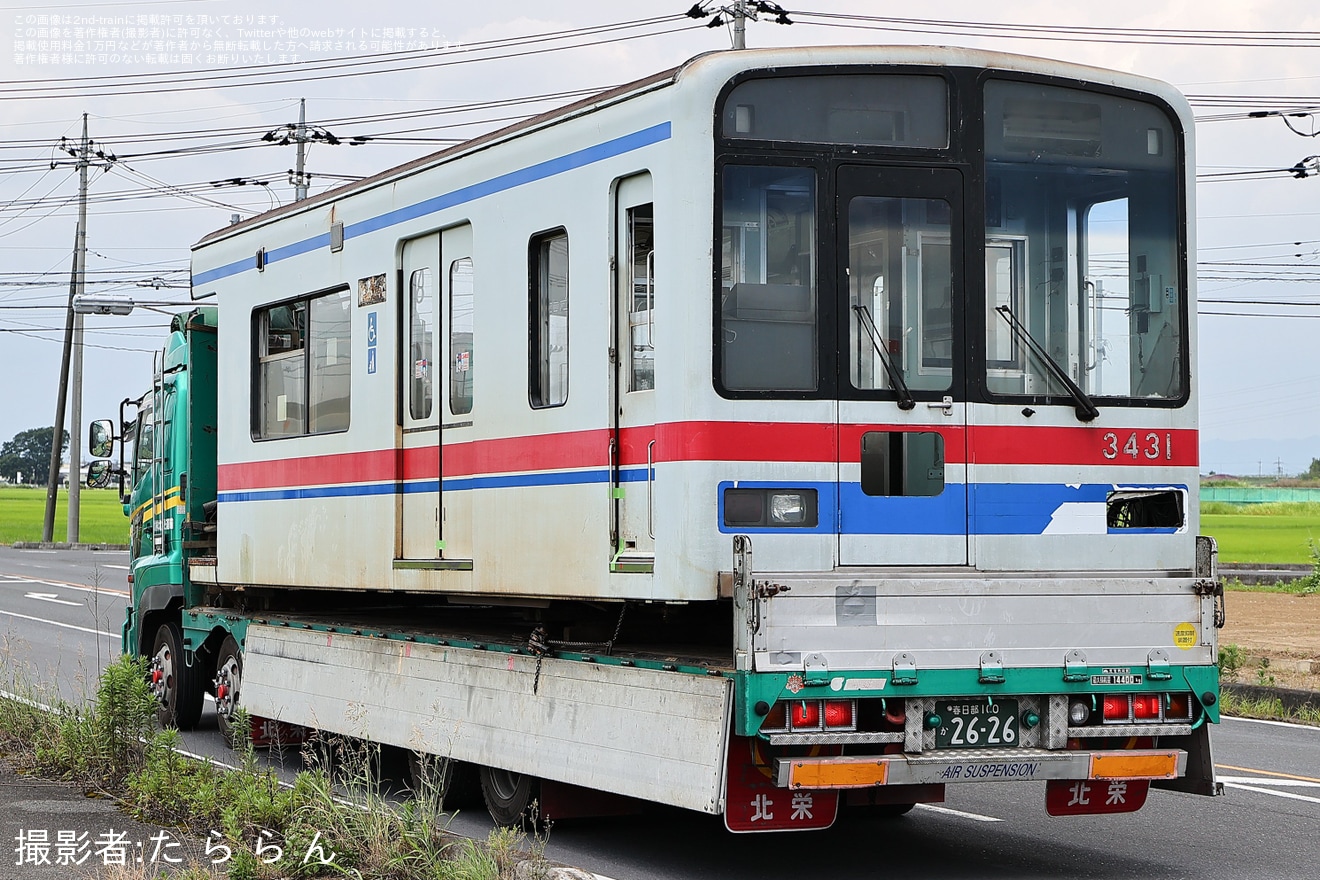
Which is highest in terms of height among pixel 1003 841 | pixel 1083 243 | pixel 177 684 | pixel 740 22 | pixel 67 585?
pixel 740 22

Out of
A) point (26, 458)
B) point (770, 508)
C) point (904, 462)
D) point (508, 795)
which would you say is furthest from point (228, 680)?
point (26, 458)

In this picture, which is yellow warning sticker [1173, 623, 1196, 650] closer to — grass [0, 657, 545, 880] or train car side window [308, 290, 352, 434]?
grass [0, 657, 545, 880]

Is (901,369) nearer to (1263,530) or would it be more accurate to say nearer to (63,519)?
(1263,530)

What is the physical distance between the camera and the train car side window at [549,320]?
9109 mm

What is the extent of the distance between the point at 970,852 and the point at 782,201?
3605mm

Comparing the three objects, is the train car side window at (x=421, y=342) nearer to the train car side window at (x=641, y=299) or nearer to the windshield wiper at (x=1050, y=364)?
the train car side window at (x=641, y=299)

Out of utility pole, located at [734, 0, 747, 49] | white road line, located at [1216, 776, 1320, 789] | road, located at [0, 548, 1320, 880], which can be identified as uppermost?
utility pole, located at [734, 0, 747, 49]

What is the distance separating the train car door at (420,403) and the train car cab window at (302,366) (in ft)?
2.83

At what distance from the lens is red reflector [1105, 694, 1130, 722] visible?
325 inches

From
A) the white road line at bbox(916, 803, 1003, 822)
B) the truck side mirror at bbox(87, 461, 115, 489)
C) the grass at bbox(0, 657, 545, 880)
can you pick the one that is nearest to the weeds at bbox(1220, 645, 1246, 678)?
the white road line at bbox(916, 803, 1003, 822)

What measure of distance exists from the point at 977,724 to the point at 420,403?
4134 millimetres

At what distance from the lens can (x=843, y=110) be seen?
820 centimetres

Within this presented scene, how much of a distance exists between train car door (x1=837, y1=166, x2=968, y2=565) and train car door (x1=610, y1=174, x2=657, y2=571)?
3.03 feet

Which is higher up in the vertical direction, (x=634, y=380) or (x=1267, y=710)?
(x=634, y=380)
